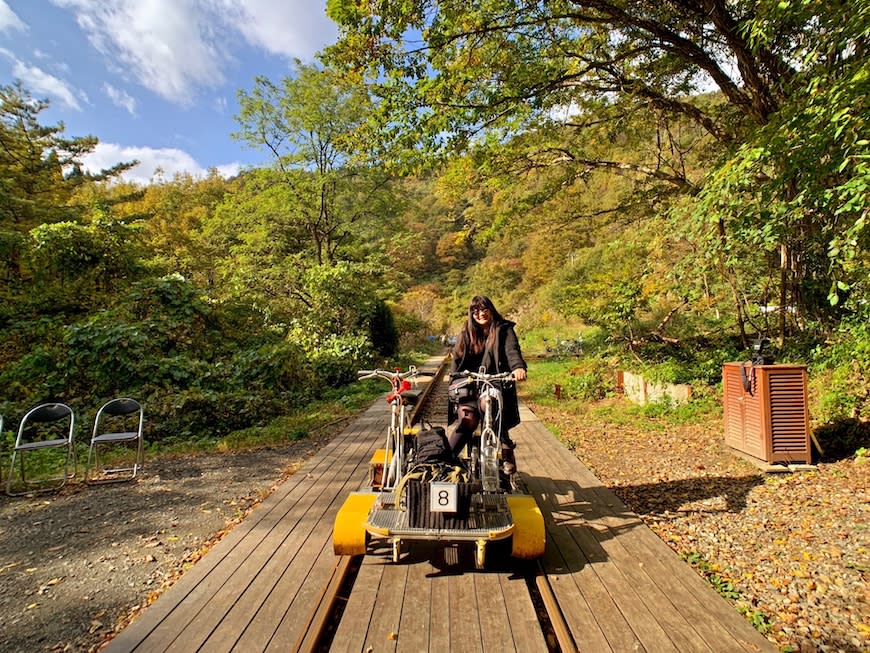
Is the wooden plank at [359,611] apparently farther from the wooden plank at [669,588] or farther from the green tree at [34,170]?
the green tree at [34,170]

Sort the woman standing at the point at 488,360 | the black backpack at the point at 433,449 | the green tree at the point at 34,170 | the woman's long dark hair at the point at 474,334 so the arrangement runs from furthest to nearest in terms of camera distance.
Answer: the green tree at the point at 34,170 < the woman's long dark hair at the point at 474,334 < the woman standing at the point at 488,360 < the black backpack at the point at 433,449

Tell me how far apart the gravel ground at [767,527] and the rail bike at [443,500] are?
1.28 meters

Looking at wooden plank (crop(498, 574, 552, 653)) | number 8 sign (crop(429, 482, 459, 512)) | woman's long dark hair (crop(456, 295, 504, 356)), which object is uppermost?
woman's long dark hair (crop(456, 295, 504, 356))

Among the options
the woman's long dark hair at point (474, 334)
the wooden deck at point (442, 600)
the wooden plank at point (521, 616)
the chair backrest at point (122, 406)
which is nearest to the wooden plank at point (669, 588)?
the wooden deck at point (442, 600)

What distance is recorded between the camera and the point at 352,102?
14984 mm

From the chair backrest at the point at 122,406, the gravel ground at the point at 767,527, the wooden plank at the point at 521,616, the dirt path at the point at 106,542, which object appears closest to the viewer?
the wooden plank at the point at 521,616

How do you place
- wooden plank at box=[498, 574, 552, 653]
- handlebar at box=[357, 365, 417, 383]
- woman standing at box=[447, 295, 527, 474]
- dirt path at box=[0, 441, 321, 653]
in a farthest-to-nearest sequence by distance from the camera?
woman standing at box=[447, 295, 527, 474] → handlebar at box=[357, 365, 417, 383] → dirt path at box=[0, 441, 321, 653] → wooden plank at box=[498, 574, 552, 653]

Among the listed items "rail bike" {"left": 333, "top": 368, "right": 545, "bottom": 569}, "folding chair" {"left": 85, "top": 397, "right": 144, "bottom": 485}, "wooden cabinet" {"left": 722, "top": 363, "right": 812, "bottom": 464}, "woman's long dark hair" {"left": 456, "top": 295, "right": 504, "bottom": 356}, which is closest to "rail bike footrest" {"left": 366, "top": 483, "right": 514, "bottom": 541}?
"rail bike" {"left": 333, "top": 368, "right": 545, "bottom": 569}

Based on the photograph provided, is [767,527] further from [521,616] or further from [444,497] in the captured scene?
[444,497]

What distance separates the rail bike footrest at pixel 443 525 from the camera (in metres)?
2.86

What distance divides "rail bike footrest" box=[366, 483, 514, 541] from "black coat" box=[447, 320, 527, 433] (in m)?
0.79

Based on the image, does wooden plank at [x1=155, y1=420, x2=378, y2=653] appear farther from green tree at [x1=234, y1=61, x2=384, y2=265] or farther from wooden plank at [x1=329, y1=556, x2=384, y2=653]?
green tree at [x1=234, y1=61, x2=384, y2=265]

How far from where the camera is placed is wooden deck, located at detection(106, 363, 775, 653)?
7.72ft

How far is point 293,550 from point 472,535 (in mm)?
1414
